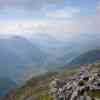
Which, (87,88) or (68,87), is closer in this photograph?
(87,88)

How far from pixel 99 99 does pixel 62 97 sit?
18644 millimetres

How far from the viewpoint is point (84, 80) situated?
3172 inches

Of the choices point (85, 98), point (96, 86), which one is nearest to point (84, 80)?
point (96, 86)

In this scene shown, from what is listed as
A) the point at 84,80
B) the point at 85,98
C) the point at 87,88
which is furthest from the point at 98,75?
the point at 85,98

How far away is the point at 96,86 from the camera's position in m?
72.7

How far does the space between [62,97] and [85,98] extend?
1517 cm

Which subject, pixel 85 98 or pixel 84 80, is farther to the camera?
pixel 84 80

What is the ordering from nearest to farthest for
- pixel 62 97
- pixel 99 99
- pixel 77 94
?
pixel 99 99
pixel 77 94
pixel 62 97

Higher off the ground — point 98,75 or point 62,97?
point 98,75

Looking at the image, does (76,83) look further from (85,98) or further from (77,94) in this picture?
(85,98)

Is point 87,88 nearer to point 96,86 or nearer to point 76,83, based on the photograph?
point 96,86

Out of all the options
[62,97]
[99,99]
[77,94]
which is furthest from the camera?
[62,97]

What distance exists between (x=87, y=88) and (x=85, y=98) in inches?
286

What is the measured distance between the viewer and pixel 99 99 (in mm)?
62188
